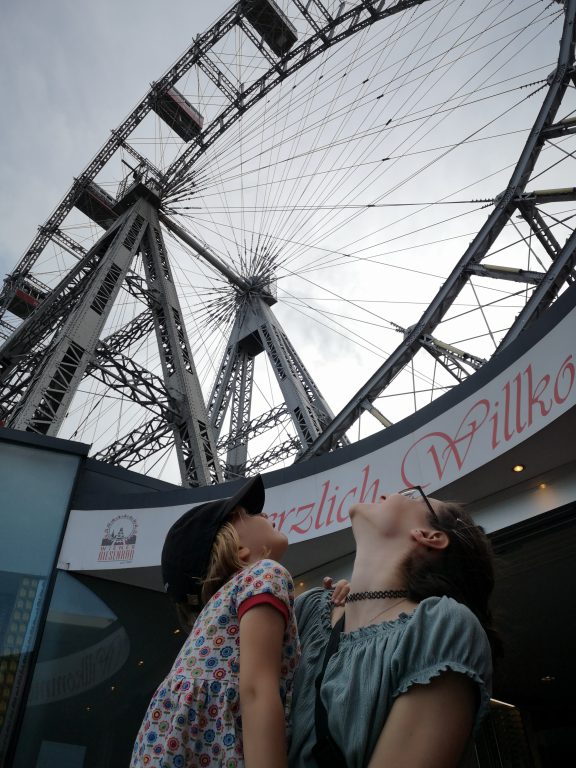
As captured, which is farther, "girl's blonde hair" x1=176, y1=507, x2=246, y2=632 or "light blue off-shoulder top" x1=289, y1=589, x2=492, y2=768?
"girl's blonde hair" x1=176, y1=507, x2=246, y2=632

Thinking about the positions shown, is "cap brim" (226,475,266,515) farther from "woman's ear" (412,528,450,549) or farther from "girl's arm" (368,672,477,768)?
"girl's arm" (368,672,477,768)

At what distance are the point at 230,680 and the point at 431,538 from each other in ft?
1.97

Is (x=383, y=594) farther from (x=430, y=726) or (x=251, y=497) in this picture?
(x=251, y=497)

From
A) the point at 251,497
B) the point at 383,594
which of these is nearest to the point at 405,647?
the point at 383,594

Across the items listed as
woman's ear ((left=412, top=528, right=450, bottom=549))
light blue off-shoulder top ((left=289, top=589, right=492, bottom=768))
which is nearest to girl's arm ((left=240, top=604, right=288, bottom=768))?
light blue off-shoulder top ((left=289, top=589, right=492, bottom=768))

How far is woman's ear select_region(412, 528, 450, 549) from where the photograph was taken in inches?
58.5

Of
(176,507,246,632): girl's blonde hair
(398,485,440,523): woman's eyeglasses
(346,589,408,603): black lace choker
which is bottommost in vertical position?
(346,589,408,603): black lace choker

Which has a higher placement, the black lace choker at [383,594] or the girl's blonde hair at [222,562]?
the girl's blonde hair at [222,562]

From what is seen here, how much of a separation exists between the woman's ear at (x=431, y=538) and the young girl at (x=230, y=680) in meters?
0.36

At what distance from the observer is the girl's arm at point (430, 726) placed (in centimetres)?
102

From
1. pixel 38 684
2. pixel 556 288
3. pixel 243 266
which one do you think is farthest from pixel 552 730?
pixel 243 266

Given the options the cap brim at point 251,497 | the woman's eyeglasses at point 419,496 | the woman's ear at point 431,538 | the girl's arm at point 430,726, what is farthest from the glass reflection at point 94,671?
the girl's arm at point 430,726

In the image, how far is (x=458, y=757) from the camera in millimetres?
1057

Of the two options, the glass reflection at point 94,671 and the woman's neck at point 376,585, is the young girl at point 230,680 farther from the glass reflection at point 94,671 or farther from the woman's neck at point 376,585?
the glass reflection at point 94,671
